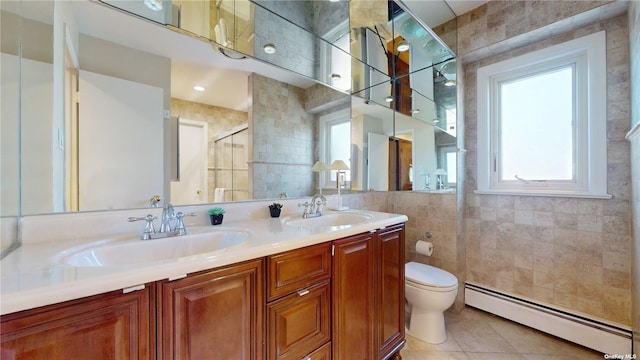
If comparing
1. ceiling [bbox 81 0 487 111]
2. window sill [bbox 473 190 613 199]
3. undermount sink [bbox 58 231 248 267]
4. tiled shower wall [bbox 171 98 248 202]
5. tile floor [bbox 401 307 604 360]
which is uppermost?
ceiling [bbox 81 0 487 111]

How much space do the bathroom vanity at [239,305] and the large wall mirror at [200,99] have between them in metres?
0.33

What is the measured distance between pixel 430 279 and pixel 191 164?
1.74 meters

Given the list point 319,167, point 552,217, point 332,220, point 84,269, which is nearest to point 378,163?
point 319,167

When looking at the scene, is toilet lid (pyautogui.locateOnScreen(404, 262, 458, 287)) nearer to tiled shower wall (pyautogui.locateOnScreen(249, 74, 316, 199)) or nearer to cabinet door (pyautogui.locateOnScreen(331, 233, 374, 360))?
cabinet door (pyautogui.locateOnScreen(331, 233, 374, 360))

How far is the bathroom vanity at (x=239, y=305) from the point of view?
23.4 inches

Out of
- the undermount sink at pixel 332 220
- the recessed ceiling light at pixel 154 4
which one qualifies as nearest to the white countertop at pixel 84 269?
the undermount sink at pixel 332 220

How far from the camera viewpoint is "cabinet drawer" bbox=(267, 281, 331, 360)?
0.97 metres

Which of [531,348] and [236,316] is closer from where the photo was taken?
[236,316]

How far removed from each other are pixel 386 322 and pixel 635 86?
1.95 metres

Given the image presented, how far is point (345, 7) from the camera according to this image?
2.00 meters

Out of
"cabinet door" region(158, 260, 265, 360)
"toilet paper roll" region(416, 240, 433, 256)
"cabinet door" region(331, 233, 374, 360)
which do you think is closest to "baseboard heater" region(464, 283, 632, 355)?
"toilet paper roll" region(416, 240, 433, 256)

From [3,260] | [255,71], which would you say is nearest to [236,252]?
[3,260]

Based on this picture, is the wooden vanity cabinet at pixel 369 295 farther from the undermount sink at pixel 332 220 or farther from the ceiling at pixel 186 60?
the ceiling at pixel 186 60

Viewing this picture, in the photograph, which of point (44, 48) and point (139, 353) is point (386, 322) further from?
point (44, 48)
